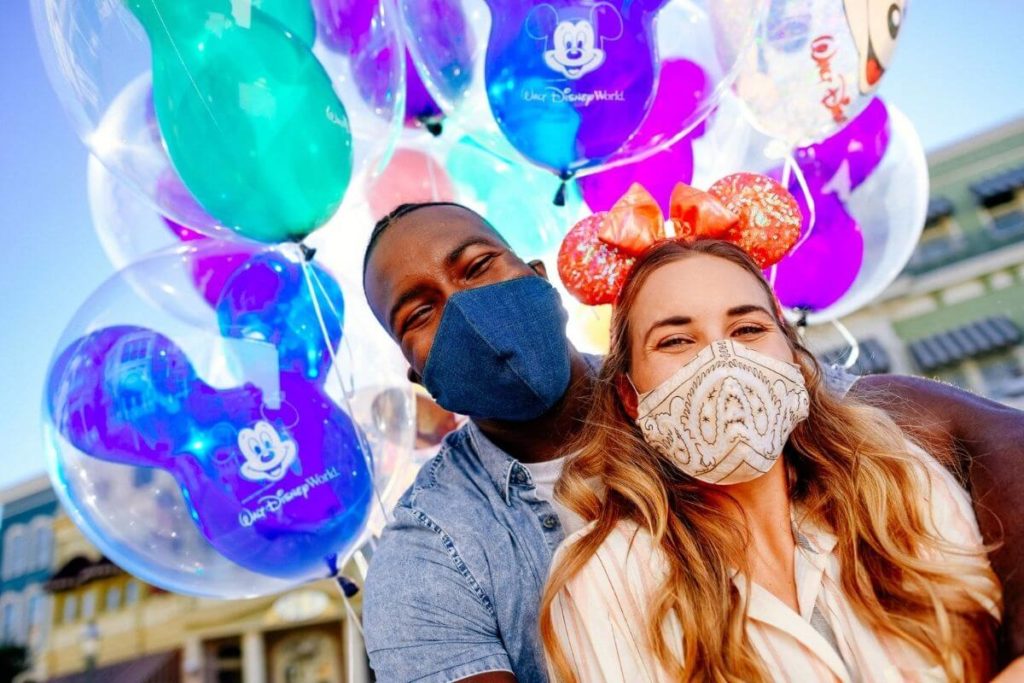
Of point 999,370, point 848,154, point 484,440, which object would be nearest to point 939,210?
point 999,370

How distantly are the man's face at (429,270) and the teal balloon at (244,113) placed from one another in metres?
0.36

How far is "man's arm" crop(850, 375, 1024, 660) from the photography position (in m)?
1.18

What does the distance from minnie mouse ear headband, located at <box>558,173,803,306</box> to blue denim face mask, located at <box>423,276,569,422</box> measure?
0.17m

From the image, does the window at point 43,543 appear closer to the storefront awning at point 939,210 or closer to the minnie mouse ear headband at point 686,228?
the minnie mouse ear headband at point 686,228

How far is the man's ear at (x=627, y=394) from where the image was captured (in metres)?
1.57

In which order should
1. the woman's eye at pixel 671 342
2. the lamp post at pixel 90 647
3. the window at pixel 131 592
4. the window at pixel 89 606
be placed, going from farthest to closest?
the window at pixel 89 606 → the window at pixel 131 592 → the lamp post at pixel 90 647 → the woman's eye at pixel 671 342

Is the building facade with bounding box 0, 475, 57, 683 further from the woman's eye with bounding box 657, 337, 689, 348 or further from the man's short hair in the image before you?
the woman's eye with bounding box 657, 337, 689, 348

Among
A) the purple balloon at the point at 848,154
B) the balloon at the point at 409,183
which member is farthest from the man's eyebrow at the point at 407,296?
the purple balloon at the point at 848,154

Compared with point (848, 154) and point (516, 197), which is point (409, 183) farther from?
point (848, 154)

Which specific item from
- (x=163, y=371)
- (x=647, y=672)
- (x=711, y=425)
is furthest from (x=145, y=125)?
(x=647, y=672)

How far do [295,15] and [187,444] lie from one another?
1.26 m

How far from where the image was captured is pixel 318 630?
1420cm

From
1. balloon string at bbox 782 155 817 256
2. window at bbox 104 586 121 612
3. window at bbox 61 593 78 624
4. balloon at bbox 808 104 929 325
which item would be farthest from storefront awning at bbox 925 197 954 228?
window at bbox 61 593 78 624

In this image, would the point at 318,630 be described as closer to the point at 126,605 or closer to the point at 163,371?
the point at 126,605
